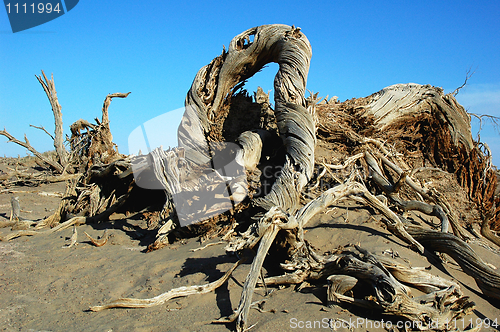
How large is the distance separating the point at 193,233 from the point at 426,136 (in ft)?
14.7

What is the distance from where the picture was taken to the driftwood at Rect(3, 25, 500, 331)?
3.05 meters

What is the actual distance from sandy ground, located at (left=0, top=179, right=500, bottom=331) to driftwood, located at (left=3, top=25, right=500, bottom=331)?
129 millimetres

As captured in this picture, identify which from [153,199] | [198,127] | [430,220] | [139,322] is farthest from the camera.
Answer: [153,199]

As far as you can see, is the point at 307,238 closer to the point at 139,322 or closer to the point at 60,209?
the point at 139,322

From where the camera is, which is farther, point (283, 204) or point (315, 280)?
point (283, 204)

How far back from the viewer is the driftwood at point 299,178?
10.0 feet

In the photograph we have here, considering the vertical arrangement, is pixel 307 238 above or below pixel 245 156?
below

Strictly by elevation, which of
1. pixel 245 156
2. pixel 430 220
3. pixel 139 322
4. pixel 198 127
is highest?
pixel 198 127

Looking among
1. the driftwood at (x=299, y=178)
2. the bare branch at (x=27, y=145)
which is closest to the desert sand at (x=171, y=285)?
the driftwood at (x=299, y=178)

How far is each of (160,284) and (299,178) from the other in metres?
2.07

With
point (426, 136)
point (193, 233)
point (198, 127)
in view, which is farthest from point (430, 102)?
point (193, 233)

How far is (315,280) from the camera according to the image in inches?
125

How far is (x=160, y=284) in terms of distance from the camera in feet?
11.7
